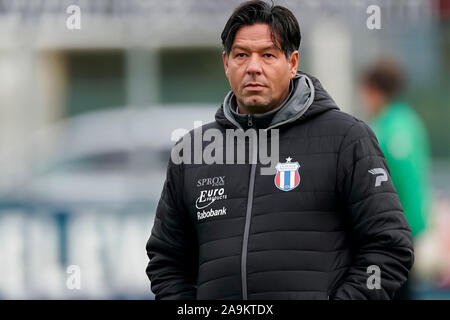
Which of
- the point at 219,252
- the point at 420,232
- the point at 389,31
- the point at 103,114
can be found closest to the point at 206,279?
the point at 219,252

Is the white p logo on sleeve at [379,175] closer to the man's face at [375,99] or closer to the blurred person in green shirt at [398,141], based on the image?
the blurred person in green shirt at [398,141]

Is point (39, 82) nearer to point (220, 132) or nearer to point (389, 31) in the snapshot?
point (389, 31)

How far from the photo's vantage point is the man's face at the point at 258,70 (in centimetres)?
316

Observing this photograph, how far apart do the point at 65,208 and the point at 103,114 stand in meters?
2.56


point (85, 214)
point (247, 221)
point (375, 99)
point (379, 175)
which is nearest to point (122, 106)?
point (85, 214)

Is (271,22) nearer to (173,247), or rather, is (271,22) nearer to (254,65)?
(254,65)

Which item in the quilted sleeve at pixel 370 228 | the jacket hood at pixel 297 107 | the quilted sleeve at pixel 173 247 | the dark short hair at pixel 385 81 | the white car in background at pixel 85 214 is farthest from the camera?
the white car in background at pixel 85 214

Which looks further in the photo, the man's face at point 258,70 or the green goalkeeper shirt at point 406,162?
the green goalkeeper shirt at point 406,162

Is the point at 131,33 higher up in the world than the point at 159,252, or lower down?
higher up

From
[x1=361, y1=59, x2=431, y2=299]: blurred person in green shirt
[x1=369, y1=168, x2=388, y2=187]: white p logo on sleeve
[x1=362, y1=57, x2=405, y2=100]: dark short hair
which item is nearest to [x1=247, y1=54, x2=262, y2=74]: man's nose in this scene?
[x1=369, y1=168, x2=388, y2=187]: white p logo on sleeve

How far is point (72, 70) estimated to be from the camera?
39.0 ft

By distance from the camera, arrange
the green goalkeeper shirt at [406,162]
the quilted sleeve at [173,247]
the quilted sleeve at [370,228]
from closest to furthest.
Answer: the quilted sleeve at [370,228], the quilted sleeve at [173,247], the green goalkeeper shirt at [406,162]

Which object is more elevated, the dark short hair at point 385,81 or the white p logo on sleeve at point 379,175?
the dark short hair at point 385,81

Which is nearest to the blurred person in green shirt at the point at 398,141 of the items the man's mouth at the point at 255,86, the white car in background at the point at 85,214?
the white car in background at the point at 85,214
